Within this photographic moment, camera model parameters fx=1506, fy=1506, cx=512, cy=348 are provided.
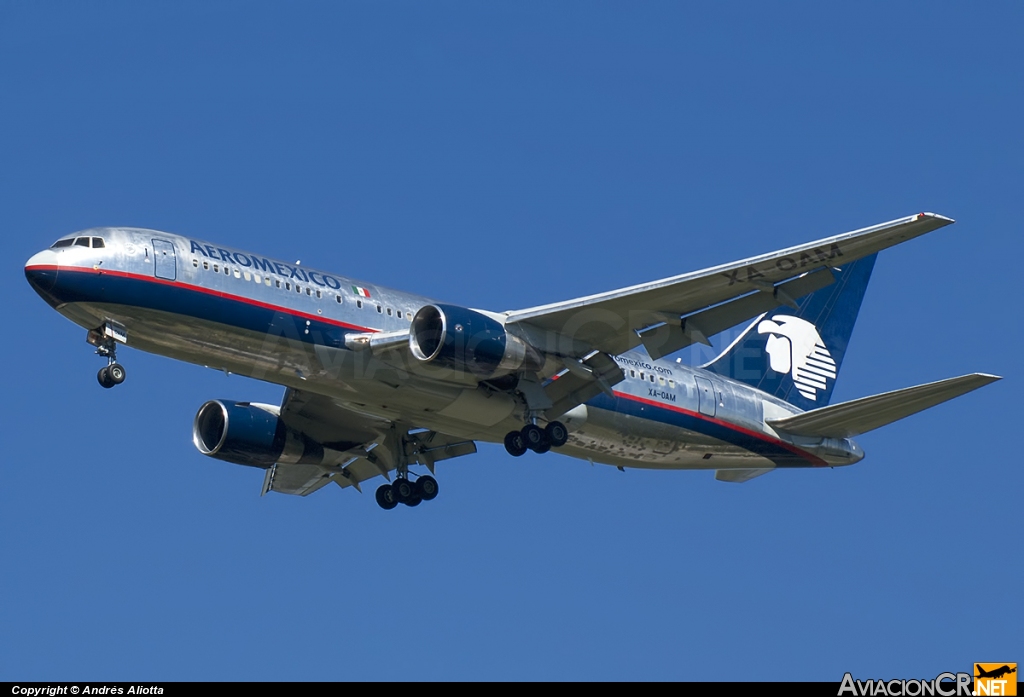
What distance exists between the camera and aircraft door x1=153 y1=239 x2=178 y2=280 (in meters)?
33.4

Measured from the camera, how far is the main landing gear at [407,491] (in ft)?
135

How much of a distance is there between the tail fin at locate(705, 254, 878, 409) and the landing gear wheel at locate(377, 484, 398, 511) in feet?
32.3

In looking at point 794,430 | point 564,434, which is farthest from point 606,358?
point 794,430

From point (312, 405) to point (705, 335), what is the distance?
35.3 feet

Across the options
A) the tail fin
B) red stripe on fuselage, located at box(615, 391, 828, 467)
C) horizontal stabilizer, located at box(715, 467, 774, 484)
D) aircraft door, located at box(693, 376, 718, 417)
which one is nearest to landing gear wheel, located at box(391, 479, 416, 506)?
red stripe on fuselage, located at box(615, 391, 828, 467)

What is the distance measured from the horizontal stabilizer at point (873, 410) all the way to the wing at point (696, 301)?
13.8 ft

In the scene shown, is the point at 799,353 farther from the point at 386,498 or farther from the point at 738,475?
the point at 386,498

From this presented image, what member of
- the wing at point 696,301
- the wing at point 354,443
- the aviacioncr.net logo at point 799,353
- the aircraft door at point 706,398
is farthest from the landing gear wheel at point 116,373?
the aviacioncr.net logo at point 799,353

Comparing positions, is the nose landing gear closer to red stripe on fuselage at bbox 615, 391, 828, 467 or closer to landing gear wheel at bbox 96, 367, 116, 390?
landing gear wheel at bbox 96, 367, 116, 390

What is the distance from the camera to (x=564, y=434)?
3719 centimetres

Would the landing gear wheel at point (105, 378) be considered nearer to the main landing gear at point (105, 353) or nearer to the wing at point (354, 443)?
the main landing gear at point (105, 353)

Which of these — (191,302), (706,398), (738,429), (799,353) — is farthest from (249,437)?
(799,353)

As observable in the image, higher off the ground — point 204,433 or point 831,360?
point 831,360

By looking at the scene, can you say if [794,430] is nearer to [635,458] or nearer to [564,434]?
[635,458]
